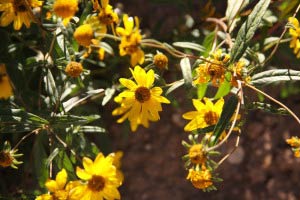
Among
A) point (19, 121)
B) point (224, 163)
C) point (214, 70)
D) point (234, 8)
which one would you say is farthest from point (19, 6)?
point (224, 163)

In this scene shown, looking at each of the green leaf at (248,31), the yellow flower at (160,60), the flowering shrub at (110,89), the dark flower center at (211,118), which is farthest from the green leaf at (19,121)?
the green leaf at (248,31)

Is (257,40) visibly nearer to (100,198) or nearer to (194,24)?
(194,24)

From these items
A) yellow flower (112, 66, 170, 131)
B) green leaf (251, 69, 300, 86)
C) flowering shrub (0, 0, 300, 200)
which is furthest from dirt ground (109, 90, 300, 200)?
green leaf (251, 69, 300, 86)

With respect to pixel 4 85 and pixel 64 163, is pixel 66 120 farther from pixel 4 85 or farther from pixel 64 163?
pixel 4 85

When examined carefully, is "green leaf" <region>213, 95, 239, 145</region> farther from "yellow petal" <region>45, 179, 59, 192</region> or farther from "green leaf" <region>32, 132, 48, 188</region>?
"green leaf" <region>32, 132, 48, 188</region>

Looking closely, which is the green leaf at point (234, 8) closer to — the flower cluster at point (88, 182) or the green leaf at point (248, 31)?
the green leaf at point (248, 31)

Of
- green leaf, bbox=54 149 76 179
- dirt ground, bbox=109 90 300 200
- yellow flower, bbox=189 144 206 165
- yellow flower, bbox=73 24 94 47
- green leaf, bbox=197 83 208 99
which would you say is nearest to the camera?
yellow flower, bbox=189 144 206 165
